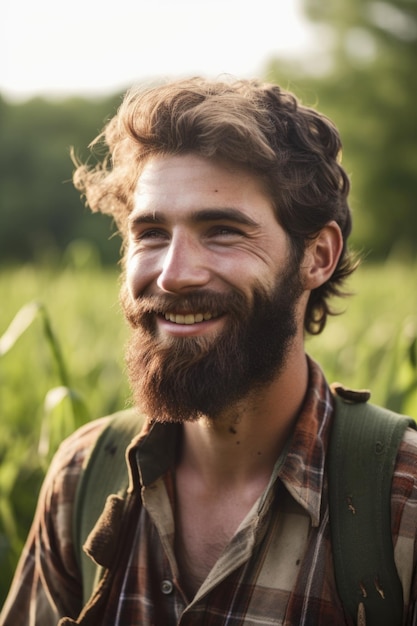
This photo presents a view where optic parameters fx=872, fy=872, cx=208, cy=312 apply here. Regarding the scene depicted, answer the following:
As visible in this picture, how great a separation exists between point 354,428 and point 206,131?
0.84m

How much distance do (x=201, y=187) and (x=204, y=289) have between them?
0.27 metres

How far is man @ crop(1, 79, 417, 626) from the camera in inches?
80.9

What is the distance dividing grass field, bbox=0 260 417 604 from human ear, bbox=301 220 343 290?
33cm

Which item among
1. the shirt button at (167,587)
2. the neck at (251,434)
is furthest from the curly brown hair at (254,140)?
the shirt button at (167,587)

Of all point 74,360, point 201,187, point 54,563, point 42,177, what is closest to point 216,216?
point 201,187

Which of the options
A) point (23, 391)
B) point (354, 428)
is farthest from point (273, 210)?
point (23, 391)

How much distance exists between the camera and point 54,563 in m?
2.39

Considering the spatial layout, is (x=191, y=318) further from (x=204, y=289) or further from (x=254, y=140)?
(x=254, y=140)

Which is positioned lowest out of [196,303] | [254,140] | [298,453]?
[298,453]

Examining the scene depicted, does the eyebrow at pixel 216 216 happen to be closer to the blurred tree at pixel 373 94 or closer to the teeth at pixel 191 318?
the teeth at pixel 191 318

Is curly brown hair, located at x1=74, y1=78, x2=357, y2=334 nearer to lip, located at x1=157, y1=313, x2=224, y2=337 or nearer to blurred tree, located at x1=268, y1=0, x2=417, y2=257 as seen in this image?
lip, located at x1=157, y1=313, x2=224, y2=337

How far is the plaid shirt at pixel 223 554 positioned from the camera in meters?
1.99

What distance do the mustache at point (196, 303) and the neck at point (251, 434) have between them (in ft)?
0.86

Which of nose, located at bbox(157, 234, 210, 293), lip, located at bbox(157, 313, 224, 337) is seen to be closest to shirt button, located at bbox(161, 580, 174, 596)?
lip, located at bbox(157, 313, 224, 337)
